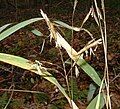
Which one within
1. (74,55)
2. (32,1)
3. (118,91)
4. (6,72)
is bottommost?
(118,91)

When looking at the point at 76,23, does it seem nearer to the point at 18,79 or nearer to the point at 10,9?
Result: the point at 18,79

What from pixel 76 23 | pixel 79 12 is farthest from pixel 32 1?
pixel 76 23

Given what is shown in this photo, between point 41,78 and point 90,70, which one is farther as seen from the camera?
point 41,78

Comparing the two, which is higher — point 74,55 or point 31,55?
point 31,55

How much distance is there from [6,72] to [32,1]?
5.23 metres

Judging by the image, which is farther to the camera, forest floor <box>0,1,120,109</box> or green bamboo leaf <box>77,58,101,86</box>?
forest floor <box>0,1,120,109</box>

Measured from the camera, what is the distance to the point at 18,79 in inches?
92.7

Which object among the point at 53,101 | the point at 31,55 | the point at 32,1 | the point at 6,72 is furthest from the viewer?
the point at 32,1

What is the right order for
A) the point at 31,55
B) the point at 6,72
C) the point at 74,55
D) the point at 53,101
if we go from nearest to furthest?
1. the point at 74,55
2. the point at 53,101
3. the point at 6,72
4. the point at 31,55

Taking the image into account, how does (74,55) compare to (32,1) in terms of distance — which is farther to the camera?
(32,1)

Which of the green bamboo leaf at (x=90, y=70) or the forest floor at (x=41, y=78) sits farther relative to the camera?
the forest floor at (x=41, y=78)

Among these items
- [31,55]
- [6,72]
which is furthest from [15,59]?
[31,55]

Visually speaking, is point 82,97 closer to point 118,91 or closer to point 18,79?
point 118,91

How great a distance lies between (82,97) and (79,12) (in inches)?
142
